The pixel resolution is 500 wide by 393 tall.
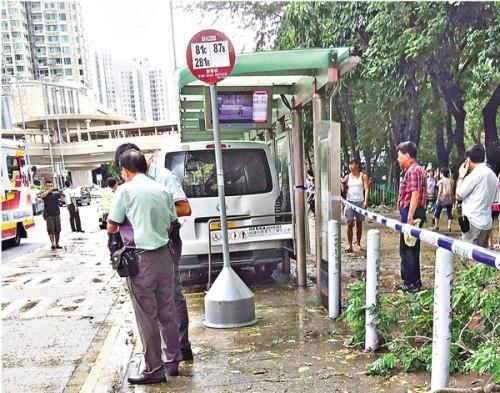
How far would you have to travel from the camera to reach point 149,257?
3713mm

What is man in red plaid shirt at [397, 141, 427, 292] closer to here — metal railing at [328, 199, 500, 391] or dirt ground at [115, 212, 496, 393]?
dirt ground at [115, 212, 496, 393]

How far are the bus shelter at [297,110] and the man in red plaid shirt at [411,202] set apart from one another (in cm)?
110

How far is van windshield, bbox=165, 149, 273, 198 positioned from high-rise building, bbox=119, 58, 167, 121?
87741 millimetres

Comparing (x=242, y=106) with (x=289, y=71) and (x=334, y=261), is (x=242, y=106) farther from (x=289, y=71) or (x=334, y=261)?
(x=334, y=261)

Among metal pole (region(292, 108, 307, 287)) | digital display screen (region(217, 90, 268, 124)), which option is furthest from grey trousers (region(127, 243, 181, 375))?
digital display screen (region(217, 90, 268, 124))

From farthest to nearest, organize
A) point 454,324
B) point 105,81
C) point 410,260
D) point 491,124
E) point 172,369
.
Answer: point 105,81, point 491,124, point 410,260, point 172,369, point 454,324

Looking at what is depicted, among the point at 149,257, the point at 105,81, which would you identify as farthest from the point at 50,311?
the point at 105,81

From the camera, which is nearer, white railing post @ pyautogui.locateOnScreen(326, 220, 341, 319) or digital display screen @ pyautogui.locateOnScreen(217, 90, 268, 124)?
white railing post @ pyautogui.locateOnScreen(326, 220, 341, 319)

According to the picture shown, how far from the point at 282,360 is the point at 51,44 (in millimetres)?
126502

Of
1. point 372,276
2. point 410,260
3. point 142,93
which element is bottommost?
point 410,260

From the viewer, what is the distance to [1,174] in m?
13.7

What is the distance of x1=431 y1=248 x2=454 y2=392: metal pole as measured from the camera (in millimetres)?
2822

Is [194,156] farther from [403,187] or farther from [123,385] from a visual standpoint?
[123,385]

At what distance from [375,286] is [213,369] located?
148 centimetres
